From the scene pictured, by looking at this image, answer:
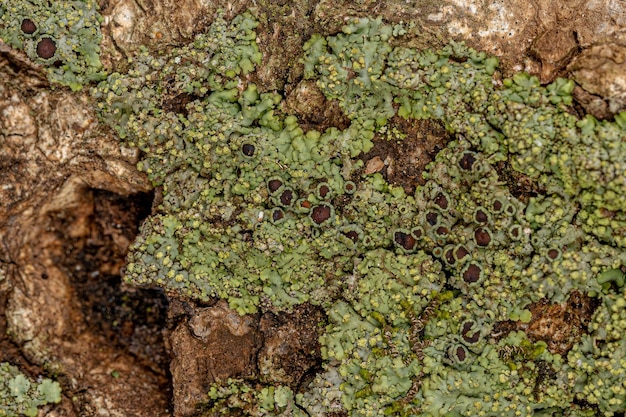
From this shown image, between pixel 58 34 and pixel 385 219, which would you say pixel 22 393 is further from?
pixel 385 219

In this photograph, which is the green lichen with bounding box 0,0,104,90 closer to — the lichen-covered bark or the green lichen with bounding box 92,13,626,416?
A: the lichen-covered bark

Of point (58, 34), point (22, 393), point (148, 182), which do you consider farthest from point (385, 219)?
point (22, 393)

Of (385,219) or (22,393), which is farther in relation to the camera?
(22,393)

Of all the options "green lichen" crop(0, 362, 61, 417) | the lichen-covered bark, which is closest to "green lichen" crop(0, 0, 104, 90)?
the lichen-covered bark

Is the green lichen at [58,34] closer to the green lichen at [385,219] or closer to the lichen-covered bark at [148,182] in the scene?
the lichen-covered bark at [148,182]

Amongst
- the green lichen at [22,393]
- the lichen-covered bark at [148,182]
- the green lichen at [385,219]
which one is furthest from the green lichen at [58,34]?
the green lichen at [22,393]

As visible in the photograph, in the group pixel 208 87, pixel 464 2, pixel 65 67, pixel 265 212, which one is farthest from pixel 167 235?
pixel 464 2
